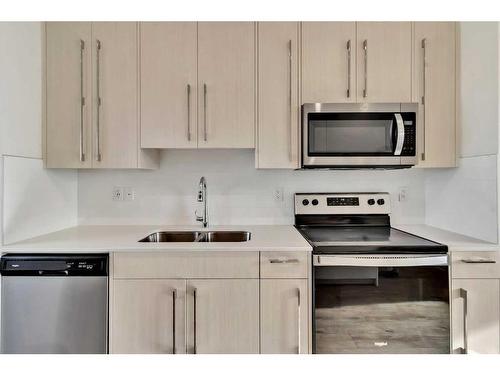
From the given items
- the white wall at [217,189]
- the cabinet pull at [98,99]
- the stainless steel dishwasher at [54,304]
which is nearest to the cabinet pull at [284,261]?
the white wall at [217,189]

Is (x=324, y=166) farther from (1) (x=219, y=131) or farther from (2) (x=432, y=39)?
(2) (x=432, y=39)

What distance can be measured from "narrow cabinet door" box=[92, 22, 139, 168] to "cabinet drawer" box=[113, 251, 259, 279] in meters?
0.65

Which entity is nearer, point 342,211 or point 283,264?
point 283,264

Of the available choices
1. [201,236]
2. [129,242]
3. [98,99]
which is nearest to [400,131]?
[201,236]

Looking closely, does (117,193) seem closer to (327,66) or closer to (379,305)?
(327,66)

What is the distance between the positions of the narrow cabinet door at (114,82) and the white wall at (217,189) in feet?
1.28

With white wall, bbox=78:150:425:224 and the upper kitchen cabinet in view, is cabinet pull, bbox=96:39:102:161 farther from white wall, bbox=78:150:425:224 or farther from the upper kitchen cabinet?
white wall, bbox=78:150:425:224

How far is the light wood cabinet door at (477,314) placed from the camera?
168 centimetres

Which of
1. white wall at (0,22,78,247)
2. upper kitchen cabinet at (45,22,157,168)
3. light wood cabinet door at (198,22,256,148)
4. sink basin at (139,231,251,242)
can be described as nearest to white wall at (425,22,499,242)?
light wood cabinet door at (198,22,256,148)

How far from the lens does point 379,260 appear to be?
1666mm

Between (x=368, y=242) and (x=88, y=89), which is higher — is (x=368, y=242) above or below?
below

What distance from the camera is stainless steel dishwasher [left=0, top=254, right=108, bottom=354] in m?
1.65

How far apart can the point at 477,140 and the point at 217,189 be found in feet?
5.13

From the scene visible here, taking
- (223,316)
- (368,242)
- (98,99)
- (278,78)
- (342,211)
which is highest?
(278,78)
